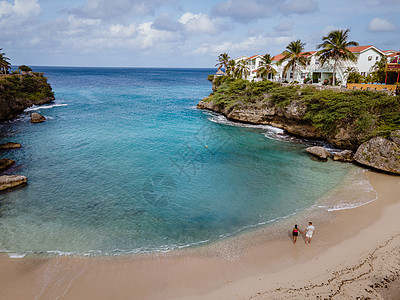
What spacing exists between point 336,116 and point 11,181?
41.0 metres

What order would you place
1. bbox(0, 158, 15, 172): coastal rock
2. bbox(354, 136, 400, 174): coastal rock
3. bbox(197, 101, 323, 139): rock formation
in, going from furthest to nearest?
bbox(197, 101, 323, 139): rock formation, bbox(0, 158, 15, 172): coastal rock, bbox(354, 136, 400, 174): coastal rock

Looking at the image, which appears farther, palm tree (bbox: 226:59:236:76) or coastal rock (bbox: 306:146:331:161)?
palm tree (bbox: 226:59:236:76)

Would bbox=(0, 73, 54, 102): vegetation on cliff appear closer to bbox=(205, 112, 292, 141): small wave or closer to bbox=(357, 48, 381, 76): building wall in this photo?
bbox=(205, 112, 292, 141): small wave

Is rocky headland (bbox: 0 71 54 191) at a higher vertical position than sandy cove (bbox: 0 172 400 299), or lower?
higher

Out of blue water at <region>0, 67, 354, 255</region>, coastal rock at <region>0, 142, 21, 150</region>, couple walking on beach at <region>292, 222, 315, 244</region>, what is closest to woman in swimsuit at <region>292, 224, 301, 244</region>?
couple walking on beach at <region>292, 222, 315, 244</region>

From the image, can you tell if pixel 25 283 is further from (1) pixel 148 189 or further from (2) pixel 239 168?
(2) pixel 239 168

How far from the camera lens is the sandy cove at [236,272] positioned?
13156mm

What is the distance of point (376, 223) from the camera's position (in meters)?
19.1

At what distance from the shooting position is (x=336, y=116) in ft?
116

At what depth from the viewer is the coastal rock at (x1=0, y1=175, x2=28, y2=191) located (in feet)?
79.0

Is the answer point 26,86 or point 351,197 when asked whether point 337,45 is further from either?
point 26,86

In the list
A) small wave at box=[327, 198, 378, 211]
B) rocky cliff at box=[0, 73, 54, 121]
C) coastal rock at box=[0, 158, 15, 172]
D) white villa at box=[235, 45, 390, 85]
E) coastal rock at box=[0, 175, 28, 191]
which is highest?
white villa at box=[235, 45, 390, 85]

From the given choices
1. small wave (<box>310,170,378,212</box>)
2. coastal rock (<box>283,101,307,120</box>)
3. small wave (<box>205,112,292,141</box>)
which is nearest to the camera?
small wave (<box>310,170,378,212</box>)

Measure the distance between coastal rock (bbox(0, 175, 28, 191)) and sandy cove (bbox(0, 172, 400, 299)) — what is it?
35.8 ft
